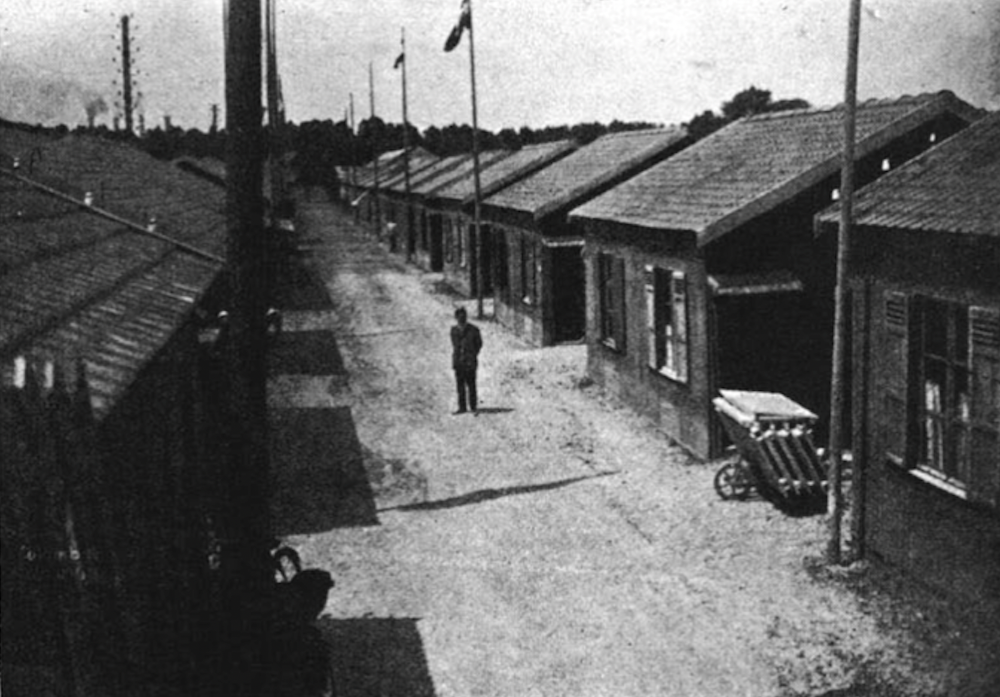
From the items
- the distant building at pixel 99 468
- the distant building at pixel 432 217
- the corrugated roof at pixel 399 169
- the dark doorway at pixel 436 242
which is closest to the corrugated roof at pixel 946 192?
the distant building at pixel 99 468

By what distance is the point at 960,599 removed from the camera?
9109 mm

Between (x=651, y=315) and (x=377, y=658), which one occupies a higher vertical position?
(x=651, y=315)

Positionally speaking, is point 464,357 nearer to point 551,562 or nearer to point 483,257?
point 551,562

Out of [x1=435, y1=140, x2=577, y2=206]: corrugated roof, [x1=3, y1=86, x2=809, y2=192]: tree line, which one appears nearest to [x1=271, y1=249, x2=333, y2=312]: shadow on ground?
[x1=435, y1=140, x2=577, y2=206]: corrugated roof

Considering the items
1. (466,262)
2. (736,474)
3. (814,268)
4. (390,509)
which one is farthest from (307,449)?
(466,262)

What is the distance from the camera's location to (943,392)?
969 centimetres

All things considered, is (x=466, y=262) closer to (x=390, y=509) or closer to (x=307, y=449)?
(x=307, y=449)

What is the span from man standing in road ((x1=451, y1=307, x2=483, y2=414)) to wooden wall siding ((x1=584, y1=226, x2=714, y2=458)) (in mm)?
2457

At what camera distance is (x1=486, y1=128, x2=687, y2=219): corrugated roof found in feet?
75.4

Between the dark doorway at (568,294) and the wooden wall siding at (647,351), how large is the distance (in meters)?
3.65

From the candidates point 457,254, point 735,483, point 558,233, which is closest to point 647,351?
point 735,483

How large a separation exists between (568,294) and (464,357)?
6.91 m

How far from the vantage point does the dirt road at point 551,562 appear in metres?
8.52

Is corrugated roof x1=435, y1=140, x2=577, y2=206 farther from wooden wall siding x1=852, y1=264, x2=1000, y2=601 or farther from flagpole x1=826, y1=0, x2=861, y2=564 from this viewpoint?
flagpole x1=826, y1=0, x2=861, y2=564
